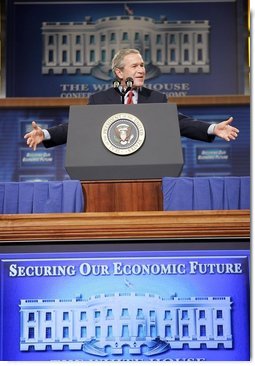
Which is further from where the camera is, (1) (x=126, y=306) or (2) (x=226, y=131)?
(2) (x=226, y=131)

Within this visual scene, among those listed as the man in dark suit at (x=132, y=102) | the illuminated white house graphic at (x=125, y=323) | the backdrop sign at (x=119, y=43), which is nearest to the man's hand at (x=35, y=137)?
the man in dark suit at (x=132, y=102)

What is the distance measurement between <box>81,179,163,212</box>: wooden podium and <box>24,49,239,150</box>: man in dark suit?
1.13 ft

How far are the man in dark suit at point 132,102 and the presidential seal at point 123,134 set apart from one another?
10.2 inches

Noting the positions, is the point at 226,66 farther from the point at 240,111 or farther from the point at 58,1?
the point at 58,1

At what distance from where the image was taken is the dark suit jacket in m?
4.21

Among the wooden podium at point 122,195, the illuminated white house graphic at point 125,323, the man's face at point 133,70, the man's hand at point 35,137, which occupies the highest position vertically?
the man's face at point 133,70

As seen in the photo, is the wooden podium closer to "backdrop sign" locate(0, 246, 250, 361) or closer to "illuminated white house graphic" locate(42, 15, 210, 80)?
"backdrop sign" locate(0, 246, 250, 361)

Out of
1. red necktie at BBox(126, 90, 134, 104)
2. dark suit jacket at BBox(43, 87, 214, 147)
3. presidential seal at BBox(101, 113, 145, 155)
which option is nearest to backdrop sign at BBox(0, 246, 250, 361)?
presidential seal at BBox(101, 113, 145, 155)

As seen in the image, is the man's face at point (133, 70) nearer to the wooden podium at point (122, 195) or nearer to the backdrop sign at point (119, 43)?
the wooden podium at point (122, 195)

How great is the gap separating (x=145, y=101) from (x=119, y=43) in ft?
10.8

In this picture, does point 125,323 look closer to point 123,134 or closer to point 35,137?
point 123,134

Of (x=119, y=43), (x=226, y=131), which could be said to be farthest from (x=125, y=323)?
(x=119, y=43)

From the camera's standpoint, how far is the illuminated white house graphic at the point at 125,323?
3.39 metres

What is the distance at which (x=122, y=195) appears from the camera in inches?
150
